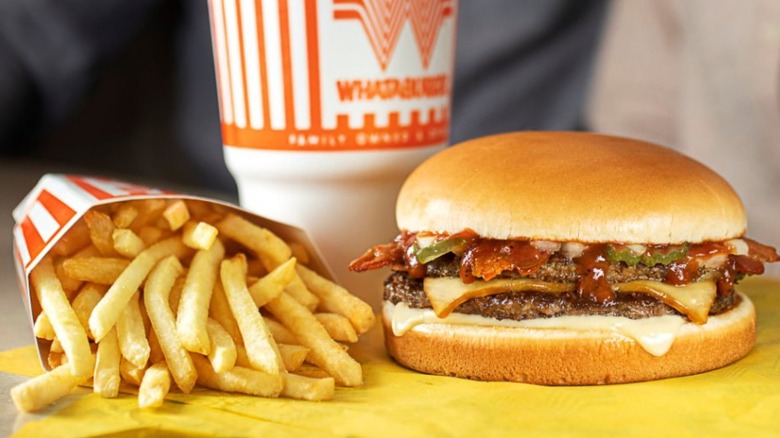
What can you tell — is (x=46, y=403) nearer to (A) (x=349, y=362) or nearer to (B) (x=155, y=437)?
(B) (x=155, y=437)

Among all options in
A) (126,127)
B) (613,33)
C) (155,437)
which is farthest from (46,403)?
(126,127)

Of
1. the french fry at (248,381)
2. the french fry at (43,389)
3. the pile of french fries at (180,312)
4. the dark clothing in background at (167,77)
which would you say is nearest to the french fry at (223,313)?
the pile of french fries at (180,312)

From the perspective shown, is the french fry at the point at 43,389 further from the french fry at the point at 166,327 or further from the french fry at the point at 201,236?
the french fry at the point at 201,236

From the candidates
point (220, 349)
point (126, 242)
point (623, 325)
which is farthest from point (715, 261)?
point (126, 242)

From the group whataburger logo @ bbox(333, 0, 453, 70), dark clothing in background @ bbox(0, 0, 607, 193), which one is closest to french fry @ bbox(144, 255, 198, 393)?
whataburger logo @ bbox(333, 0, 453, 70)

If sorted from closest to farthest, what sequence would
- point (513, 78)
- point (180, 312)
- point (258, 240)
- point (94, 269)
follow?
1. point (180, 312)
2. point (94, 269)
3. point (258, 240)
4. point (513, 78)

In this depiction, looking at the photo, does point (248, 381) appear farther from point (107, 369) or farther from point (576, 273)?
point (576, 273)
